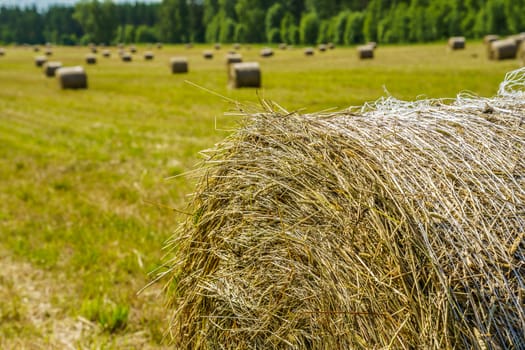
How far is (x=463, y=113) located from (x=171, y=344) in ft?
8.99

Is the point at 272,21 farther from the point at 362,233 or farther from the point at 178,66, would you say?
the point at 362,233

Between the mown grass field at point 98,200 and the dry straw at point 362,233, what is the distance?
0.56 meters

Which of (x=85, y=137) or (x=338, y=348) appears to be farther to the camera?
(x=85, y=137)

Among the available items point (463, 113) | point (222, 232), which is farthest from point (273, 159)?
point (463, 113)

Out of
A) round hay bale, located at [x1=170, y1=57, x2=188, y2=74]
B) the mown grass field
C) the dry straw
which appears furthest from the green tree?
the dry straw

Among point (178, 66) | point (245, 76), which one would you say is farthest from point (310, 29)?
point (245, 76)

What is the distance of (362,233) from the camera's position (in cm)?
270

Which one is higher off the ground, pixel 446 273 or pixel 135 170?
pixel 446 273

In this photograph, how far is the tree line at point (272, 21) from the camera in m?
58.2

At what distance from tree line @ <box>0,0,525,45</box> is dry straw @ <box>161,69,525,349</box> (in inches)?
2239

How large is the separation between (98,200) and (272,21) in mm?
85479

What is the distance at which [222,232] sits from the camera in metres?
3.57

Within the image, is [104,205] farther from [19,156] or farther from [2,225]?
[19,156]

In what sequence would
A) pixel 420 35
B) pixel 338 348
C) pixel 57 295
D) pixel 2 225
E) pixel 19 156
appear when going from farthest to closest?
pixel 420 35 → pixel 19 156 → pixel 2 225 → pixel 57 295 → pixel 338 348
